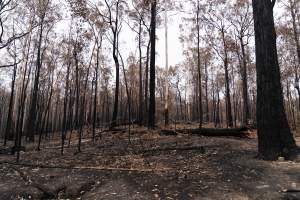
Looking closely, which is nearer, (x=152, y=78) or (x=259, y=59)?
(x=259, y=59)

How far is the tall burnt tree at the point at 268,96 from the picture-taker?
6.22 meters

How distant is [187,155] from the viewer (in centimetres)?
762

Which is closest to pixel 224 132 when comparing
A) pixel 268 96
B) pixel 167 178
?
pixel 268 96

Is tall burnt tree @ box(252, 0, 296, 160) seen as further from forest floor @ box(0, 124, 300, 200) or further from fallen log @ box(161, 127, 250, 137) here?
fallen log @ box(161, 127, 250, 137)

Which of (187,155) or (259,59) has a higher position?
(259,59)

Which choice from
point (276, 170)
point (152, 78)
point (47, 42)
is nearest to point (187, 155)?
point (276, 170)

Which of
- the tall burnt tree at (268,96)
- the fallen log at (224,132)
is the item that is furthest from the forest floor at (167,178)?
the fallen log at (224,132)

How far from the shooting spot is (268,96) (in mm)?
6430

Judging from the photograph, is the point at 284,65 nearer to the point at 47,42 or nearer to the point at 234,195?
the point at 47,42

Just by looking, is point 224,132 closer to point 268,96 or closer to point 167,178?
point 268,96

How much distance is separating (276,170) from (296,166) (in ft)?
1.63

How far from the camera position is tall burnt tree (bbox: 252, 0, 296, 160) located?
622cm

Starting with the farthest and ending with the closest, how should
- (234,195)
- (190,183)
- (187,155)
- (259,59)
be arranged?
(187,155) < (259,59) < (190,183) < (234,195)

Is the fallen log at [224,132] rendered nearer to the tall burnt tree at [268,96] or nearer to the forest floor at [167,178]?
the forest floor at [167,178]
